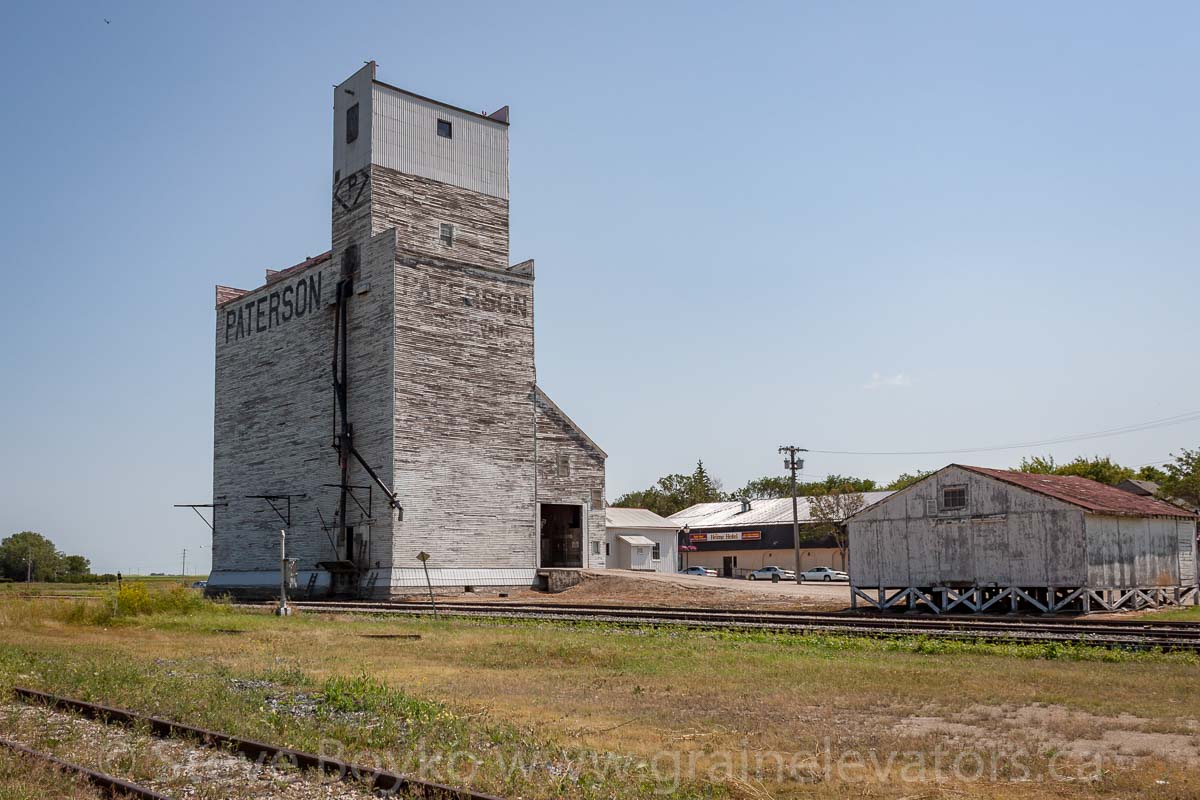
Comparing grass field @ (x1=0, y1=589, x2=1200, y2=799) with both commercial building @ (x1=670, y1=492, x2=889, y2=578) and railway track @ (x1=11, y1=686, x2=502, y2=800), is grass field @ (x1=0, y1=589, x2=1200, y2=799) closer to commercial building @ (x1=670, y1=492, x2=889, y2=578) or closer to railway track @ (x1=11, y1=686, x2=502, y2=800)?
railway track @ (x1=11, y1=686, x2=502, y2=800)

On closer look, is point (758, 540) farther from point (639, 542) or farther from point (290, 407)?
point (290, 407)

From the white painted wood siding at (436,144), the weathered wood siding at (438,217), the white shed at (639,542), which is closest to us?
the weathered wood siding at (438,217)

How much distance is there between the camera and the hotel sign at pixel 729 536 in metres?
79.3

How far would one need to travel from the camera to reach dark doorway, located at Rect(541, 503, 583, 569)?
161ft

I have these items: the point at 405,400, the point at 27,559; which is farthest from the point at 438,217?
the point at 27,559

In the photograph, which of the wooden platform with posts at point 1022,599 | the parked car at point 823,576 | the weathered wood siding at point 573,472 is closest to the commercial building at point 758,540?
the parked car at point 823,576

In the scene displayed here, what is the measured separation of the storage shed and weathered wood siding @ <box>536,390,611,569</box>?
16567mm

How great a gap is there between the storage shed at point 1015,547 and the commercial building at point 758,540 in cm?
4181

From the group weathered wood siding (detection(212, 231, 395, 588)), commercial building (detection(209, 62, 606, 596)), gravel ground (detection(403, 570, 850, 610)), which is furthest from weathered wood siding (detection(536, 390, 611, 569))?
weathered wood siding (detection(212, 231, 395, 588))

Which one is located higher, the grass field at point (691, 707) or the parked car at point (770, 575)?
the grass field at point (691, 707)

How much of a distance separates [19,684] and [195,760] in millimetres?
6196

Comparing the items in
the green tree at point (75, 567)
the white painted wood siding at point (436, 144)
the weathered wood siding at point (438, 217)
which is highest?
the white painted wood siding at point (436, 144)

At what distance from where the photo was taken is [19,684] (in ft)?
46.0

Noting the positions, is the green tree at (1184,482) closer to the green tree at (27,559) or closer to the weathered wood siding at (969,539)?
the weathered wood siding at (969,539)
